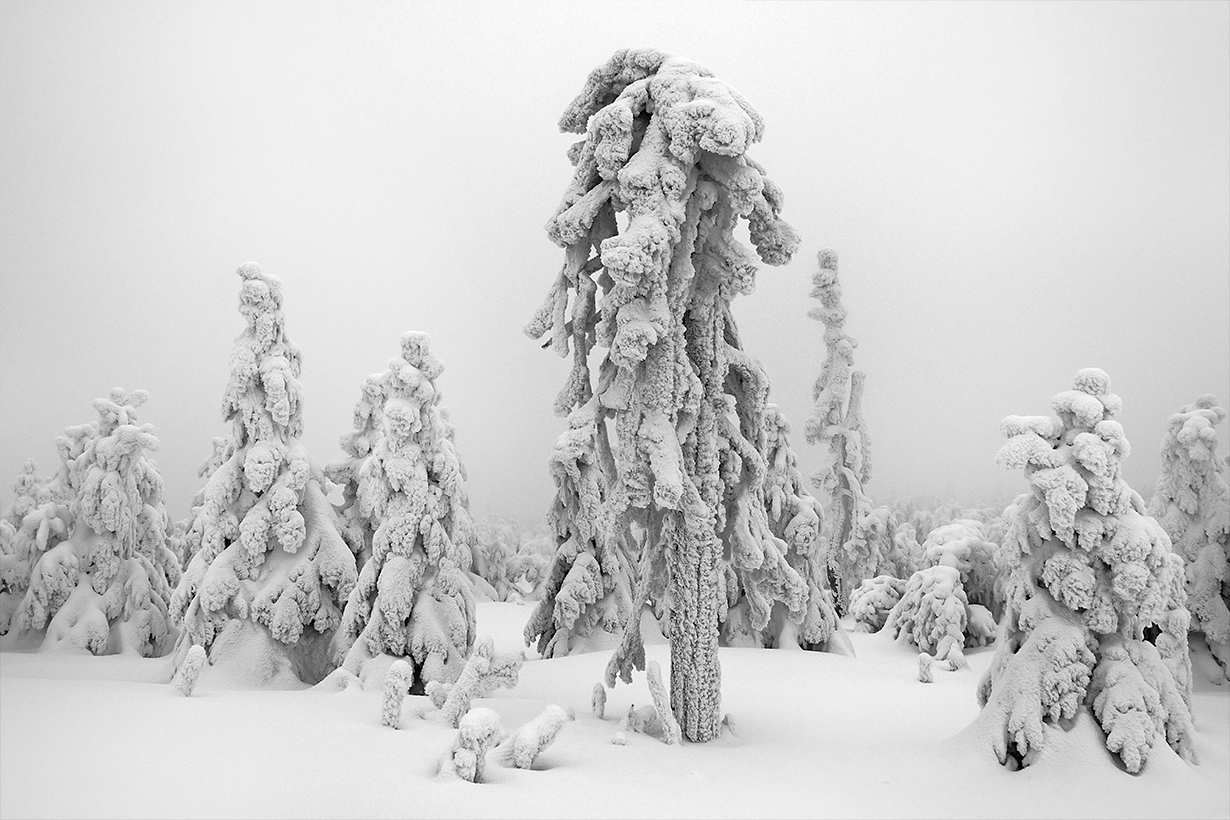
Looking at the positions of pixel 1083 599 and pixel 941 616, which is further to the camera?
pixel 941 616

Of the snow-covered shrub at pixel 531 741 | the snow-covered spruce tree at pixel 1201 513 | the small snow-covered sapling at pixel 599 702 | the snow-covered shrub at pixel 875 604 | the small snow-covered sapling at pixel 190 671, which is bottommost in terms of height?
the snow-covered shrub at pixel 875 604

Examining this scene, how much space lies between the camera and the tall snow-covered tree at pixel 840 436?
23.5 metres

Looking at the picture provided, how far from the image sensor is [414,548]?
12266 millimetres

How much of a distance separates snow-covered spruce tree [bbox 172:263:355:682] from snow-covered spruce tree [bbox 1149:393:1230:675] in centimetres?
1347

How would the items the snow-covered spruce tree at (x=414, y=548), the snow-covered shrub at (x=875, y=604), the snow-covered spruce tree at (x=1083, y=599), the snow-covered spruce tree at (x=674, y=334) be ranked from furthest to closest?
the snow-covered shrub at (x=875, y=604), the snow-covered spruce tree at (x=414, y=548), the snow-covered spruce tree at (x=674, y=334), the snow-covered spruce tree at (x=1083, y=599)

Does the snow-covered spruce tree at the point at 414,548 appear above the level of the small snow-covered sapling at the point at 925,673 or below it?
above

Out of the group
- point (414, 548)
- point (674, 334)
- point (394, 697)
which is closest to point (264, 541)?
point (414, 548)

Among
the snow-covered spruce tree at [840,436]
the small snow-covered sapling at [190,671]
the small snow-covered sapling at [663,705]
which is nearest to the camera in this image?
the small snow-covered sapling at [190,671]

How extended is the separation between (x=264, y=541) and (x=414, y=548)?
232 cm

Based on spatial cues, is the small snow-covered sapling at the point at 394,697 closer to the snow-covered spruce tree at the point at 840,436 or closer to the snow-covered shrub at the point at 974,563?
the snow-covered shrub at the point at 974,563

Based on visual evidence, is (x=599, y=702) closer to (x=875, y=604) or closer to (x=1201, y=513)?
(x=1201, y=513)

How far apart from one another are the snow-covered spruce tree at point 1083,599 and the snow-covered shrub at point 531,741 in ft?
14.6

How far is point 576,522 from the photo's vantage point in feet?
46.3

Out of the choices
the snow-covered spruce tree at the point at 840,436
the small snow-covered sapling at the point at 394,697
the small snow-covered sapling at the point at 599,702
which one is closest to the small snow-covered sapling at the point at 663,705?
the small snow-covered sapling at the point at 599,702
